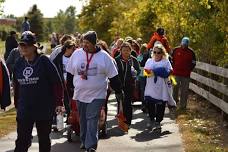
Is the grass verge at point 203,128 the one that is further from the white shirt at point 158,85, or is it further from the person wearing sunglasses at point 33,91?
the person wearing sunglasses at point 33,91

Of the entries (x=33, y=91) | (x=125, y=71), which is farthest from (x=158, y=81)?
(x=33, y=91)

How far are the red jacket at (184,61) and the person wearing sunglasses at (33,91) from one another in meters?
7.70

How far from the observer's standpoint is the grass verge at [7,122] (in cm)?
1173

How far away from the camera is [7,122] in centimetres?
1288

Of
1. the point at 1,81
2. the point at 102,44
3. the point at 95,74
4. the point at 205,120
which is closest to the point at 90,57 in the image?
the point at 95,74

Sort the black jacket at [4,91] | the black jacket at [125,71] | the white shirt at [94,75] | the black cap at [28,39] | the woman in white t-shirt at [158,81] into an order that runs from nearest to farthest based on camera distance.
→ the black cap at [28,39] < the black jacket at [4,91] < the white shirt at [94,75] < the woman in white t-shirt at [158,81] < the black jacket at [125,71]

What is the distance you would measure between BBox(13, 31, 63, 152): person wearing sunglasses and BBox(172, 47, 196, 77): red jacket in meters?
7.70

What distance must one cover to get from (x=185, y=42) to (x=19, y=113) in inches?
317

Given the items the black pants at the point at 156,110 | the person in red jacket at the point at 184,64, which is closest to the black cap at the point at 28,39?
the black pants at the point at 156,110

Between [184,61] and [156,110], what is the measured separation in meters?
3.25

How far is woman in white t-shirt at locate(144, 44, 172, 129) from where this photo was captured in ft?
38.2

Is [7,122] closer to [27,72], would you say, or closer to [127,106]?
[127,106]

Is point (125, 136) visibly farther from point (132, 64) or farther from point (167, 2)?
point (167, 2)

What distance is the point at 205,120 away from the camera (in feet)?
43.1
